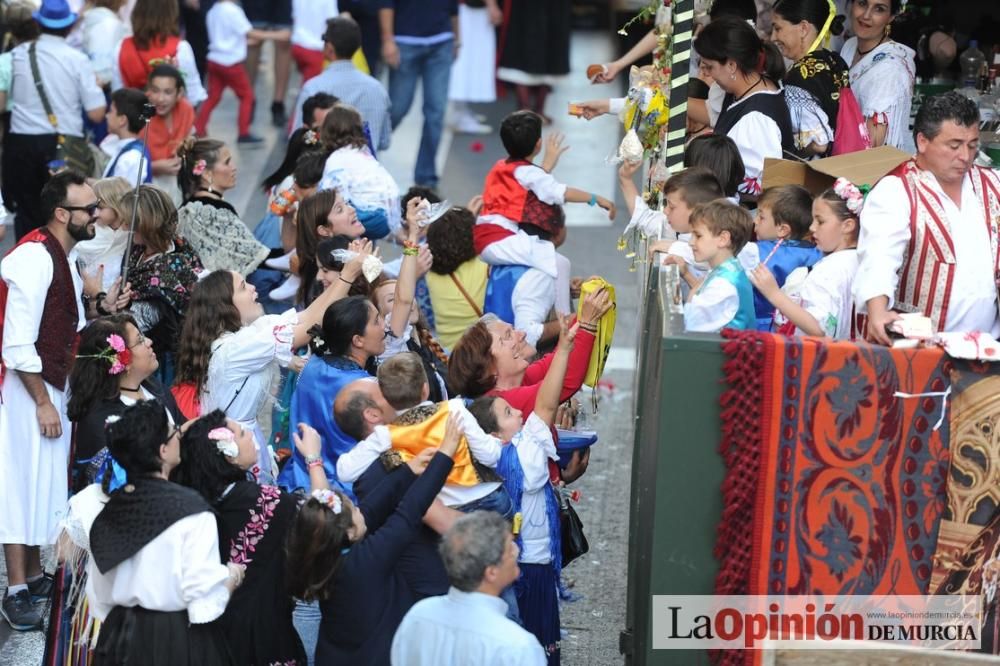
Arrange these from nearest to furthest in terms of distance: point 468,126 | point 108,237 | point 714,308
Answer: point 714,308
point 108,237
point 468,126

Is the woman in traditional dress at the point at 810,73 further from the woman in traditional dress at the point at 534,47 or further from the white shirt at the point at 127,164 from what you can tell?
the woman in traditional dress at the point at 534,47

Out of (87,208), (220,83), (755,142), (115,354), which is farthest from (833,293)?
(220,83)

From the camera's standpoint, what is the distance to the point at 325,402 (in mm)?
5988

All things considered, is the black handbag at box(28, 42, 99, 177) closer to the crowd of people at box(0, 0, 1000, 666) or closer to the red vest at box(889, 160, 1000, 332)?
the crowd of people at box(0, 0, 1000, 666)

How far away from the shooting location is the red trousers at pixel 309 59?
1409 cm

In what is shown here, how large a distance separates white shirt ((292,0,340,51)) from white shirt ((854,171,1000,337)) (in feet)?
31.5

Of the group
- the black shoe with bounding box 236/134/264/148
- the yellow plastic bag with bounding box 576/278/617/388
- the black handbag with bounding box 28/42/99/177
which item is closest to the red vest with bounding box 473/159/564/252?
the yellow plastic bag with bounding box 576/278/617/388

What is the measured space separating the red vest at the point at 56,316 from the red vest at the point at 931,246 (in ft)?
12.1

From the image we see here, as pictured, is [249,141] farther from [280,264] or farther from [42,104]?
[280,264]

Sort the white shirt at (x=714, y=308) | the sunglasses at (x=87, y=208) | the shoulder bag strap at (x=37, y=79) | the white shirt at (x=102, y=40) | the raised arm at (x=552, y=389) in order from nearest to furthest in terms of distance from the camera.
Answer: the white shirt at (x=714, y=308) < the raised arm at (x=552, y=389) < the sunglasses at (x=87, y=208) < the shoulder bag strap at (x=37, y=79) < the white shirt at (x=102, y=40)

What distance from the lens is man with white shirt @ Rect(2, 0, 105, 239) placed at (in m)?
9.98

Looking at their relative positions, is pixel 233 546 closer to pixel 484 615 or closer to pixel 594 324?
pixel 484 615

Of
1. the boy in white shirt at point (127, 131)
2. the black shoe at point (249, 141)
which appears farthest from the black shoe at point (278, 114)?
the boy in white shirt at point (127, 131)

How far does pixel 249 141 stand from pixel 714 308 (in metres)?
9.90
